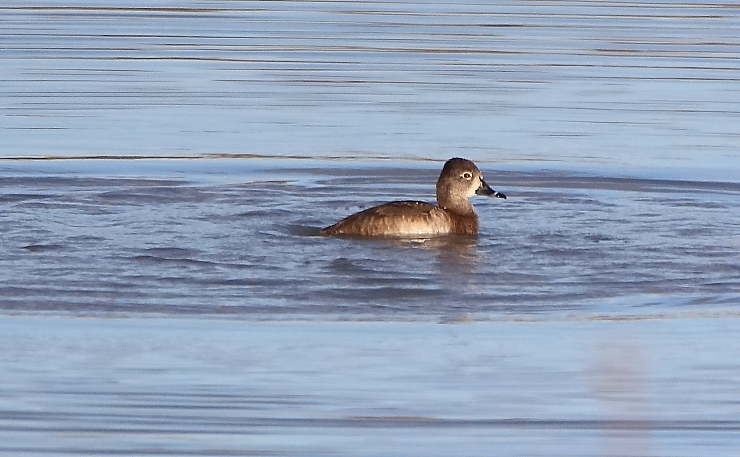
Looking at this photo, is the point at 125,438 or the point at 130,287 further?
the point at 130,287

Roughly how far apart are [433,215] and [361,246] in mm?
847

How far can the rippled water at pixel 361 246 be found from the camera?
7699 millimetres

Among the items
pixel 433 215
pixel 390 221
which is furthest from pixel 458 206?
pixel 390 221

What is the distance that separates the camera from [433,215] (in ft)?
41.1

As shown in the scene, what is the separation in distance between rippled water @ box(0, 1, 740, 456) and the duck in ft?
1.08

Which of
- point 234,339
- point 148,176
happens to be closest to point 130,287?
point 234,339

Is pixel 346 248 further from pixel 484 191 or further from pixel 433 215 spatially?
pixel 484 191

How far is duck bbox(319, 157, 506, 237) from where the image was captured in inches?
481

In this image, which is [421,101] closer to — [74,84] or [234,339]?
[74,84]

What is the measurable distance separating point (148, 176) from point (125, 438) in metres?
7.50

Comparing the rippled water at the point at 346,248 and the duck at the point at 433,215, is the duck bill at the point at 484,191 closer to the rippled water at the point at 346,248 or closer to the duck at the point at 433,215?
the duck at the point at 433,215

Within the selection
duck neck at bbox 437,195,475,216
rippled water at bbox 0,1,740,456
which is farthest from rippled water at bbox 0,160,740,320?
duck neck at bbox 437,195,475,216

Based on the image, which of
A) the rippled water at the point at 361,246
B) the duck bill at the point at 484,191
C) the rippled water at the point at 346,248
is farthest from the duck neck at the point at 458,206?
the rippled water at the point at 361,246

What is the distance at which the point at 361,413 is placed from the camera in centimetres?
771
